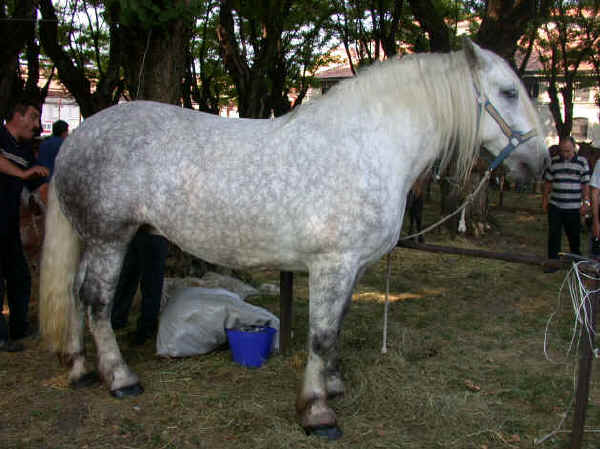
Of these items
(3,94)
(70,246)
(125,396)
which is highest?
(3,94)

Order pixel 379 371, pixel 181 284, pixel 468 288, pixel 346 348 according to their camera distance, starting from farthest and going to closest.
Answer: pixel 468 288 → pixel 181 284 → pixel 346 348 → pixel 379 371

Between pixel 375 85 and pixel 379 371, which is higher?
pixel 375 85

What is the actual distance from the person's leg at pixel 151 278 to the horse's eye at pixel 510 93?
2.70 m

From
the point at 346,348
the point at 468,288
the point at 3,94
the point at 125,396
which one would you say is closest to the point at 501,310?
the point at 468,288

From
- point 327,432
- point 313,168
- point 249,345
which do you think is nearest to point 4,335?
point 249,345

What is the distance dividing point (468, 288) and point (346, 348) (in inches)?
112

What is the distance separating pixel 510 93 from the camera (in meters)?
2.86

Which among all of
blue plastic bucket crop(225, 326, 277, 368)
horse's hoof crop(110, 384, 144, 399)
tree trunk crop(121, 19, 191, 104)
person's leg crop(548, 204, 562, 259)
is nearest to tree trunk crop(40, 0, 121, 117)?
tree trunk crop(121, 19, 191, 104)

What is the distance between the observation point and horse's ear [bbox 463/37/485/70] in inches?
110

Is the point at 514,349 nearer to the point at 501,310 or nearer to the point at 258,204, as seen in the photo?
the point at 501,310

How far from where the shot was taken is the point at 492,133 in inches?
114

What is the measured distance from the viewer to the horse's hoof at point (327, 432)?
2906 millimetres

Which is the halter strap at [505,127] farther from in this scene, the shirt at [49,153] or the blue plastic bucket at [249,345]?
the shirt at [49,153]

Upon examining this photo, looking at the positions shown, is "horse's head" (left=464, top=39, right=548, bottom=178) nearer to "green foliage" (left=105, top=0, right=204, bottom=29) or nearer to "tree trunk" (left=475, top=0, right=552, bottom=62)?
"green foliage" (left=105, top=0, right=204, bottom=29)
